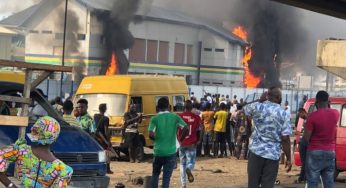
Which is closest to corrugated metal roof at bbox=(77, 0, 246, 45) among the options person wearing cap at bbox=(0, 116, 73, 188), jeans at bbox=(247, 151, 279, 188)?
jeans at bbox=(247, 151, 279, 188)

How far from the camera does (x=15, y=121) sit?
6246 millimetres

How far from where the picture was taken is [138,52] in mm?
59406

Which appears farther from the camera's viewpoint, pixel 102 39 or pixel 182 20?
pixel 182 20

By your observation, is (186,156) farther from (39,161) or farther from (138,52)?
(138,52)

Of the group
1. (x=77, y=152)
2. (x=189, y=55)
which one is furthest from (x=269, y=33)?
(x=77, y=152)

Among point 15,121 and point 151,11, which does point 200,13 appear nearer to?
point 151,11

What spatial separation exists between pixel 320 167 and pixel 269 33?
172ft

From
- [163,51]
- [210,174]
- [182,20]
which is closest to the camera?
[210,174]

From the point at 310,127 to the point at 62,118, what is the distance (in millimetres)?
3274

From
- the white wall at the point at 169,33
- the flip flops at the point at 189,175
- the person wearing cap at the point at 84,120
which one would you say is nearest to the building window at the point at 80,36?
the white wall at the point at 169,33

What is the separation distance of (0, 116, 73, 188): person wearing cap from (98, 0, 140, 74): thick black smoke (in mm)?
46780

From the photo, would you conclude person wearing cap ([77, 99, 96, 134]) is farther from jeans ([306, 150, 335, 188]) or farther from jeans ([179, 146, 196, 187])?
jeans ([306, 150, 335, 188])

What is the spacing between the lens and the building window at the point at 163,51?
61.7m

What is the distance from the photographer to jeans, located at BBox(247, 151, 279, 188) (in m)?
8.05
